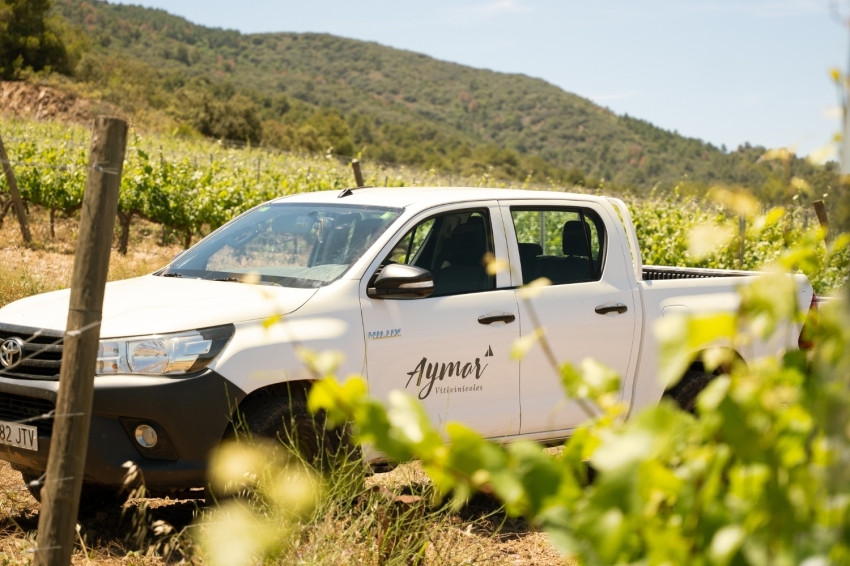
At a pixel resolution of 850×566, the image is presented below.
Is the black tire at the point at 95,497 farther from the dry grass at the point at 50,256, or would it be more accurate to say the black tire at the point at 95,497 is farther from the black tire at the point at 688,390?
the dry grass at the point at 50,256

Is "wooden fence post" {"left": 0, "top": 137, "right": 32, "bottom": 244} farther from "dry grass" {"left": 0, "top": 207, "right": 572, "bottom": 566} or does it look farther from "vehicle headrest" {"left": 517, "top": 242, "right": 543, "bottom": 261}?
"vehicle headrest" {"left": 517, "top": 242, "right": 543, "bottom": 261}

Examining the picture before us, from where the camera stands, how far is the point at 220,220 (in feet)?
55.1

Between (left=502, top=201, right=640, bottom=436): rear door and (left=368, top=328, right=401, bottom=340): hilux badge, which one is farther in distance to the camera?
(left=502, top=201, right=640, bottom=436): rear door

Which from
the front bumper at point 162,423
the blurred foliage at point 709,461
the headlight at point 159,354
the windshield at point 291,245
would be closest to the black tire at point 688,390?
the windshield at point 291,245

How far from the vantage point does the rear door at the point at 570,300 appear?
5.11m

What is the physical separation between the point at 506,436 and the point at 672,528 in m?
3.74

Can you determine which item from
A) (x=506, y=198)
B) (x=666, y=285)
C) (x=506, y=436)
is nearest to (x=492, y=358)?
(x=506, y=436)

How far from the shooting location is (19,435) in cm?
430

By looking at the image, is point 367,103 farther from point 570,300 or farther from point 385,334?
point 385,334

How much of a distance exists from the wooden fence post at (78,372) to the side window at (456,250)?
78.6 inches

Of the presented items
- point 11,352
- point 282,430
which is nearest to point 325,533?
point 282,430

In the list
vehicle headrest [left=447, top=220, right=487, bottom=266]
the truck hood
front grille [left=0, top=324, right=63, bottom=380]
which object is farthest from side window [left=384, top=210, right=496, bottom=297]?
front grille [left=0, top=324, right=63, bottom=380]

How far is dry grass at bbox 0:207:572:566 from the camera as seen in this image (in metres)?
3.58

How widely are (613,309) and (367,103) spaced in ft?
455
